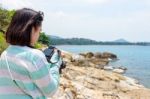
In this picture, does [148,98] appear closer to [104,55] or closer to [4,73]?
[4,73]

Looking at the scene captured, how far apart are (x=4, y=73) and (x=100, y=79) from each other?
18.2m

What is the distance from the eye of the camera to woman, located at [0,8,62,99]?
11.7 feet

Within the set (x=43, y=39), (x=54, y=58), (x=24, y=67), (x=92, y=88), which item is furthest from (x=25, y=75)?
(x=43, y=39)

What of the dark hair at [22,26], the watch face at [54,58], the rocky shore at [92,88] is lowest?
Answer: the rocky shore at [92,88]

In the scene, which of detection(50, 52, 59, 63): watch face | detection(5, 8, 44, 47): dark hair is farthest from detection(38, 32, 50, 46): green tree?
detection(5, 8, 44, 47): dark hair

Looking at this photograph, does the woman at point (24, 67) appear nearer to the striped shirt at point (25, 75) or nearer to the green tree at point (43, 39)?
the striped shirt at point (25, 75)

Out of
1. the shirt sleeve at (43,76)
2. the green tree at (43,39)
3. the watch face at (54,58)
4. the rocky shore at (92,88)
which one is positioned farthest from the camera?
the green tree at (43,39)

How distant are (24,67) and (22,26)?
330 mm

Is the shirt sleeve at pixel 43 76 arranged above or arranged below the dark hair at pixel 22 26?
below

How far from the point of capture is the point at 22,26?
141 inches

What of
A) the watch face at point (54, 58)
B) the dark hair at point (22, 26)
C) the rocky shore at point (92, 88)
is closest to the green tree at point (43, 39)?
the rocky shore at point (92, 88)

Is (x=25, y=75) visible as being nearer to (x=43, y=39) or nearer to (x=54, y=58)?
(x=54, y=58)

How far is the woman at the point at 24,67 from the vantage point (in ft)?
11.7

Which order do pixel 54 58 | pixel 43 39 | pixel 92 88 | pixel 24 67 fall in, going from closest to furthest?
pixel 24 67, pixel 54 58, pixel 92 88, pixel 43 39
